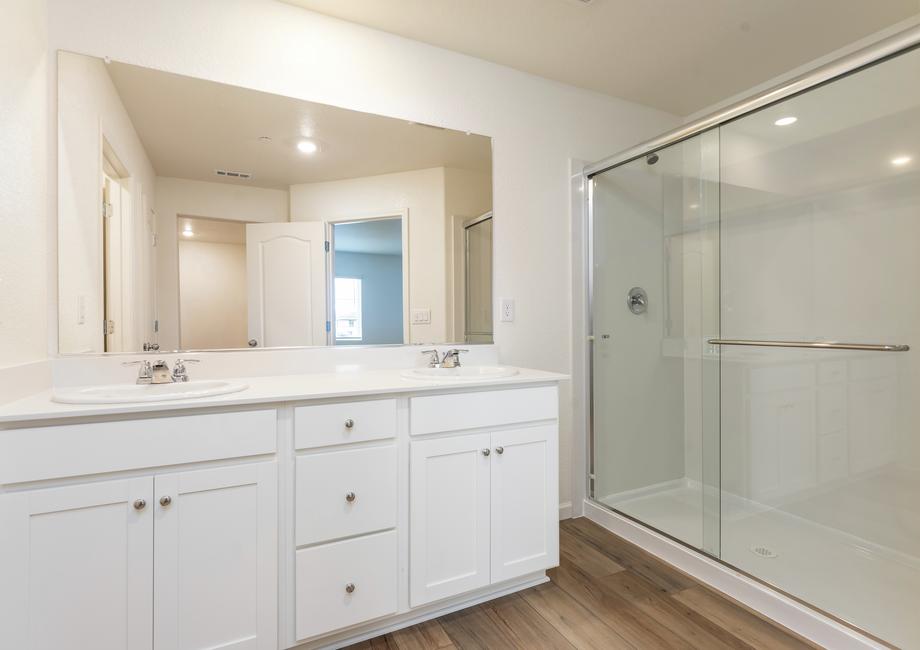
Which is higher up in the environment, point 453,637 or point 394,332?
point 394,332

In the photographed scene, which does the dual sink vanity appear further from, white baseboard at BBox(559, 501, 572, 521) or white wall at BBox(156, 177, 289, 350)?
white baseboard at BBox(559, 501, 572, 521)

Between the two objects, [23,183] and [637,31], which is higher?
[637,31]

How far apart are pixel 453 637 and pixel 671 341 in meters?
1.76

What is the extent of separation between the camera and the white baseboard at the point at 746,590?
141cm

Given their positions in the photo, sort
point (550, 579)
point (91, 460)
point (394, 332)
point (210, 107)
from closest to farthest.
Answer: point (91, 460)
point (210, 107)
point (550, 579)
point (394, 332)

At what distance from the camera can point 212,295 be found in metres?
Result: 1.75

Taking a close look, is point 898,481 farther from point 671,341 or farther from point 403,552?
point 403,552

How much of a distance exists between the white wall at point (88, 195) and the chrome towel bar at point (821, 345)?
2489mm

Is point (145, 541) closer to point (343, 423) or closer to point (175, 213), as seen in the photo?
point (343, 423)

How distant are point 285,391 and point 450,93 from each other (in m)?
1.59

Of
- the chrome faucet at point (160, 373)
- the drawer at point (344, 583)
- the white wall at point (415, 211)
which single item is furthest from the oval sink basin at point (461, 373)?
the chrome faucet at point (160, 373)

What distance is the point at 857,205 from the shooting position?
188 centimetres

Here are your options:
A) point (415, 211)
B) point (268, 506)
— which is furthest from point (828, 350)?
point (268, 506)

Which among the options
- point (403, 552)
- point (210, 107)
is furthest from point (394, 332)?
point (210, 107)
